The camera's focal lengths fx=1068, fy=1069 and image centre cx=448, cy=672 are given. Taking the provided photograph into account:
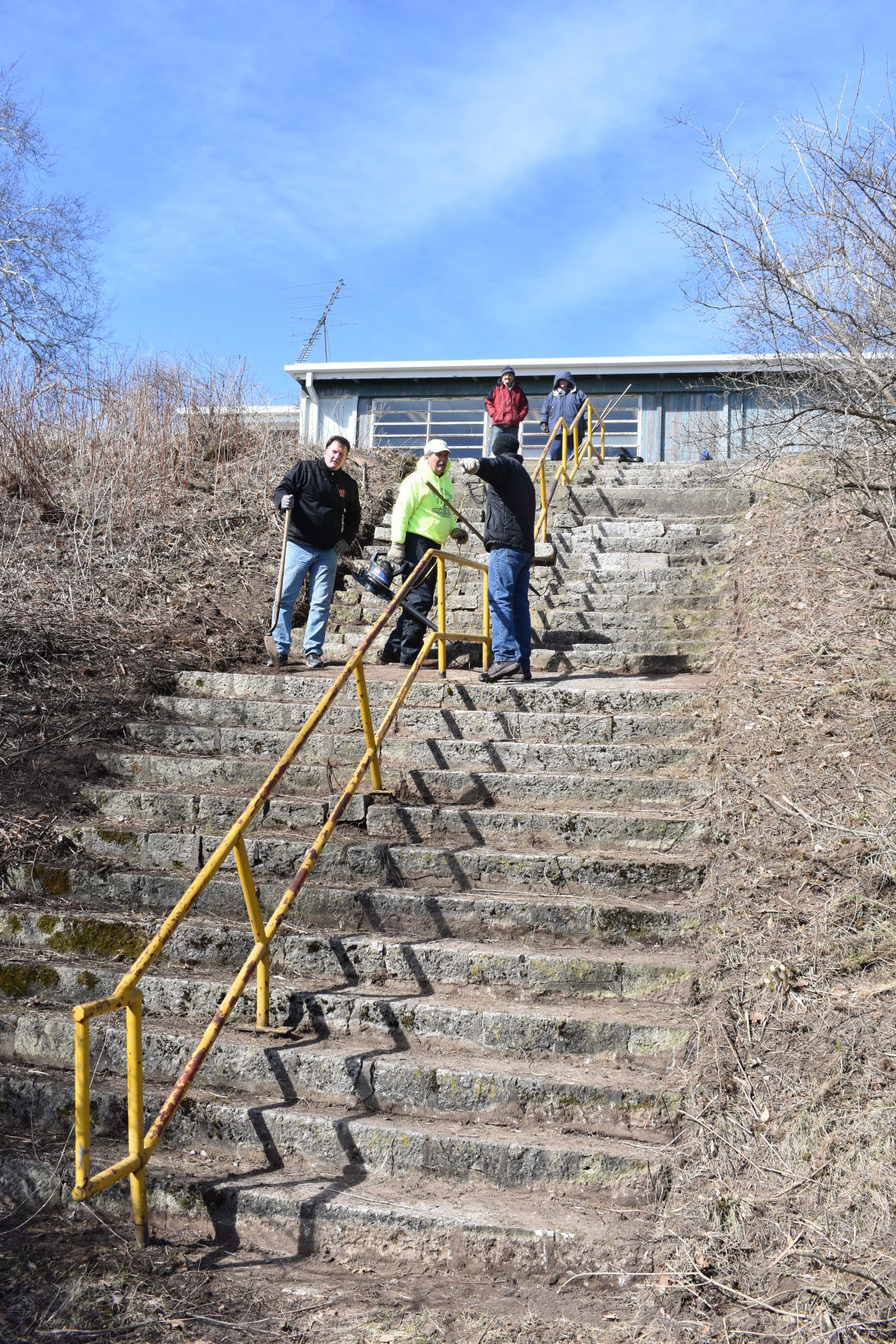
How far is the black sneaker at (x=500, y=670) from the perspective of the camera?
23.9 feet

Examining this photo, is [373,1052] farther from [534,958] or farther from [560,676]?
[560,676]

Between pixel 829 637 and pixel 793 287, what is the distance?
2117 millimetres

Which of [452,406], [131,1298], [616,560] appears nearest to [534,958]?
[131,1298]

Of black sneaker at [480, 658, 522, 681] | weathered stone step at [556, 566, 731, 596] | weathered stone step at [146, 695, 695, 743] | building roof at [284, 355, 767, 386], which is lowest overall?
weathered stone step at [146, 695, 695, 743]

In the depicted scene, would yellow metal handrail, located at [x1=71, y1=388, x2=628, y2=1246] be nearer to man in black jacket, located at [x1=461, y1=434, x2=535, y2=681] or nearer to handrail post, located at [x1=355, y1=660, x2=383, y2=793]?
handrail post, located at [x1=355, y1=660, x2=383, y2=793]

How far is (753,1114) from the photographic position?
141 inches

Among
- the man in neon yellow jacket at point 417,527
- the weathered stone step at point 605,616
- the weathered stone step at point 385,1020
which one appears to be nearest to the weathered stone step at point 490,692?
the man in neon yellow jacket at point 417,527

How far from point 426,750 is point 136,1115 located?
10.0ft

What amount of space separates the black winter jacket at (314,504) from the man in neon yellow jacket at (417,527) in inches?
18.2

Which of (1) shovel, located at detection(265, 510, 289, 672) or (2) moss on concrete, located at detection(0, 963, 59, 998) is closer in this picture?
(2) moss on concrete, located at detection(0, 963, 59, 998)

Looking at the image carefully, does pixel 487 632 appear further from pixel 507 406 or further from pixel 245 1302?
pixel 245 1302

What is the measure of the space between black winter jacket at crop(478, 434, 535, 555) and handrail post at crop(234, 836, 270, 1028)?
3598 millimetres

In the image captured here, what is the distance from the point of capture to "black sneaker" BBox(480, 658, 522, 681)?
7.29 meters

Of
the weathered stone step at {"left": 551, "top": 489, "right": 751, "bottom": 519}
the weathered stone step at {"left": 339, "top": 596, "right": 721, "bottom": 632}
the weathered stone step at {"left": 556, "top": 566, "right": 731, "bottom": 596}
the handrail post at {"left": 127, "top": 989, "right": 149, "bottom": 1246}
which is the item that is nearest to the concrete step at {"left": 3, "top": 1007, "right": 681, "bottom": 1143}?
the handrail post at {"left": 127, "top": 989, "right": 149, "bottom": 1246}
